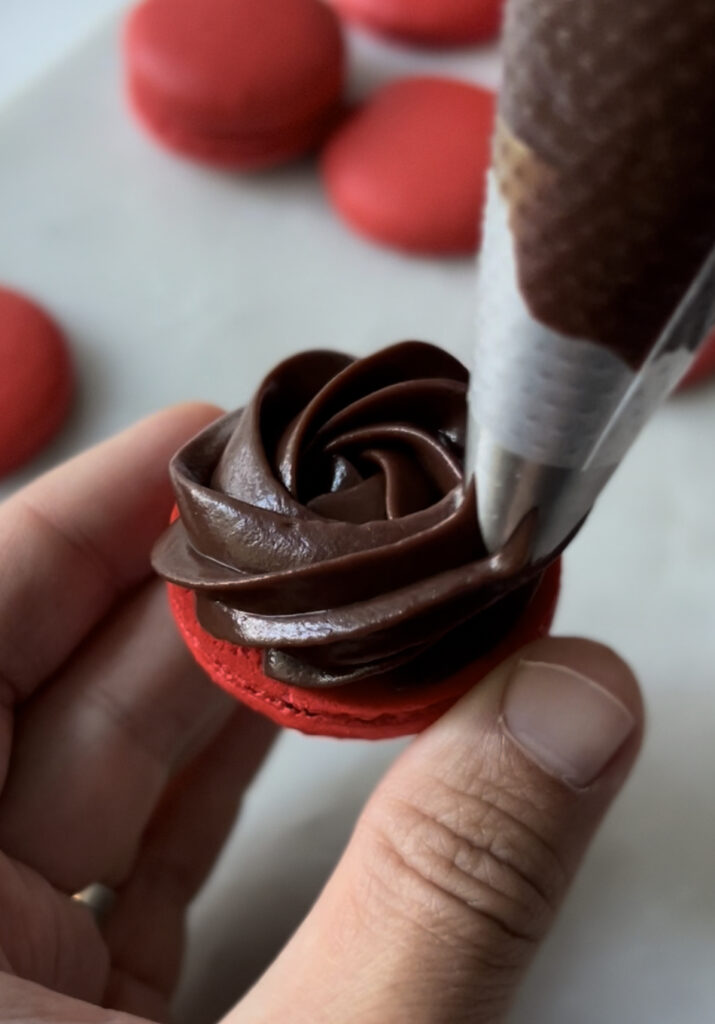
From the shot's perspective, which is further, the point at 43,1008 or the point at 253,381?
the point at 253,381

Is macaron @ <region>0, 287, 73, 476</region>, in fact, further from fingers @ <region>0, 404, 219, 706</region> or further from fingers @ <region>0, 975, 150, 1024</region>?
fingers @ <region>0, 975, 150, 1024</region>

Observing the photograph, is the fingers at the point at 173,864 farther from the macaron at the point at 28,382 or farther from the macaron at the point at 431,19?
the macaron at the point at 431,19

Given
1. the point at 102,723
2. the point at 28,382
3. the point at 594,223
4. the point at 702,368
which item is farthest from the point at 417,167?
the point at 594,223

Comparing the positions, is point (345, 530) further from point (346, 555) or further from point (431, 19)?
point (431, 19)

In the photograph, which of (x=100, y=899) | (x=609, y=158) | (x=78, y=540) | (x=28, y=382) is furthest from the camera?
(x=28, y=382)

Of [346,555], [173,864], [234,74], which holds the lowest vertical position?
[173,864]

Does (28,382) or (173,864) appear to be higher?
(28,382)

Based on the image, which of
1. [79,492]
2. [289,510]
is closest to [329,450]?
[289,510]
